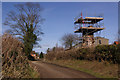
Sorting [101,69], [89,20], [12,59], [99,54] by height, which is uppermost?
[89,20]

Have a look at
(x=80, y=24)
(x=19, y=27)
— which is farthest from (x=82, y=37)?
(x=19, y=27)

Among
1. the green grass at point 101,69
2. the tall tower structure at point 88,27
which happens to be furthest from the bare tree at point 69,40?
the green grass at point 101,69

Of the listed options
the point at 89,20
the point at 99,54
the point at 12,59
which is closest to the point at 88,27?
the point at 89,20

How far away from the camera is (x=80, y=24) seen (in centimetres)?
3341

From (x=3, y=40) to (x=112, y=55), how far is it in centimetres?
1193

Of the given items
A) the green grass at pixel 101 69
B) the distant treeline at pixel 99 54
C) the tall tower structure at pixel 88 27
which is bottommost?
the green grass at pixel 101 69

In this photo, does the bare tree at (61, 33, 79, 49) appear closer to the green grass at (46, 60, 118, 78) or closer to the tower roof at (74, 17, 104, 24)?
the tower roof at (74, 17, 104, 24)

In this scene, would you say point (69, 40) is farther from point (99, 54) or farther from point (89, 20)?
point (99, 54)

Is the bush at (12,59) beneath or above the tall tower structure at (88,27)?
beneath

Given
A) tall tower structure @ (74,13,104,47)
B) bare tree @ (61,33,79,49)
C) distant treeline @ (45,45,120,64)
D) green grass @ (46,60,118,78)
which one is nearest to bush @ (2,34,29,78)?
green grass @ (46,60,118,78)

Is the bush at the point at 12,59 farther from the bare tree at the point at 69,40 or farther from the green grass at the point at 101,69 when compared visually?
the bare tree at the point at 69,40

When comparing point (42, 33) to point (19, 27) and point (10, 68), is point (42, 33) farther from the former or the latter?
point (10, 68)

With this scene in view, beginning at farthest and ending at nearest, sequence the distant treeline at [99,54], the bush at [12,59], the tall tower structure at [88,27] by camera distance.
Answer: the tall tower structure at [88,27]
the distant treeline at [99,54]
the bush at [12,59]

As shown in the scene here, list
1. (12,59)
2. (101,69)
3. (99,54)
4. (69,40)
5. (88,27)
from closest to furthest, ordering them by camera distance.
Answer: (12,59) < (101,69) < (99,54) < (88,27) < (69,40)
